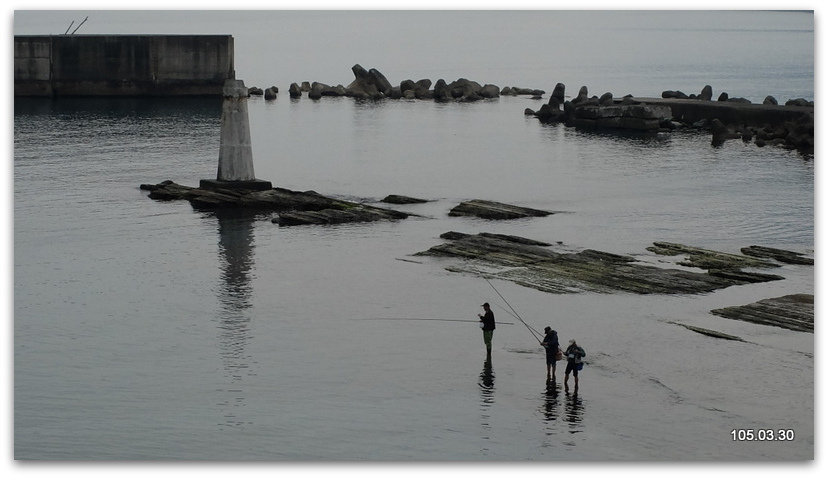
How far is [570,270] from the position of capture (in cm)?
3497

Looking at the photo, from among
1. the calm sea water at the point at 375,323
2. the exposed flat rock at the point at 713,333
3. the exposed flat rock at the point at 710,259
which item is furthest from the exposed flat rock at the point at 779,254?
the exposed flat rock at the point at 713,333

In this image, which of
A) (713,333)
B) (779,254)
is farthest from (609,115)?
(713,333)

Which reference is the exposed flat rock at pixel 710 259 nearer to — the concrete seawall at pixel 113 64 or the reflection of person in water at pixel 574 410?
the reflection of person in water at pixel 574 410

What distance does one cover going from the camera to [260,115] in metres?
100

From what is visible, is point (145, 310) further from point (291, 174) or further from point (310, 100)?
point (310, 100)

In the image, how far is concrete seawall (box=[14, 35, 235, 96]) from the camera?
96.1 meters

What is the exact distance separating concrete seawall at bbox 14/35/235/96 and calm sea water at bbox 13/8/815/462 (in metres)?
29.4

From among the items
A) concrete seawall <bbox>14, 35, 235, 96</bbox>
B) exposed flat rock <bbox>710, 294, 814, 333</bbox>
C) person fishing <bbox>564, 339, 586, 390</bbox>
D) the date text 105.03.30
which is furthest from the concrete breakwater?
the date text 105.03.30

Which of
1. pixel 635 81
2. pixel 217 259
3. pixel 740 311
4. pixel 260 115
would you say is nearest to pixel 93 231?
pixel 217 259

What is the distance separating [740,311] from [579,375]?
754cm

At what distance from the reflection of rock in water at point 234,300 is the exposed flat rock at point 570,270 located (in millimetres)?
6006

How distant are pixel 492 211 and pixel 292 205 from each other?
24.9 ft

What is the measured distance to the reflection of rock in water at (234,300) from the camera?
79.2 feet

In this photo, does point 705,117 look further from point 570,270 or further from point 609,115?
point 570,270
